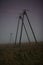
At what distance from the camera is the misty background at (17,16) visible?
Result: 1.32 metres

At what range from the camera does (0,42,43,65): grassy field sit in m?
1.17

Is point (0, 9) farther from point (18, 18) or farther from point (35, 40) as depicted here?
point (35, 40)

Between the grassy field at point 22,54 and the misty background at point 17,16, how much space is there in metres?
0.06

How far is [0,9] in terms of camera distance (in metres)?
1.31

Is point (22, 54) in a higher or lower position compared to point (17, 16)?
lower

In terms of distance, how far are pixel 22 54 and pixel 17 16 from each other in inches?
13.7

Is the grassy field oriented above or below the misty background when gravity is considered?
below

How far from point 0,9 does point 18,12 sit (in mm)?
164

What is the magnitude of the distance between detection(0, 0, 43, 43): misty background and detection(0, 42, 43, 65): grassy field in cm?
6

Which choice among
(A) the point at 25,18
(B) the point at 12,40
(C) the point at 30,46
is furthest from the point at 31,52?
(A) the point at 25,18

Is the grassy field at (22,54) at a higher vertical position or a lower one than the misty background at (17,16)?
lower

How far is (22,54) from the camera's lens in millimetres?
1243

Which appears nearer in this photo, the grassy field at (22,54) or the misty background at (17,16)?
the grassy field at (22,54)

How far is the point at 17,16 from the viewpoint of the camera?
133 centimetres
